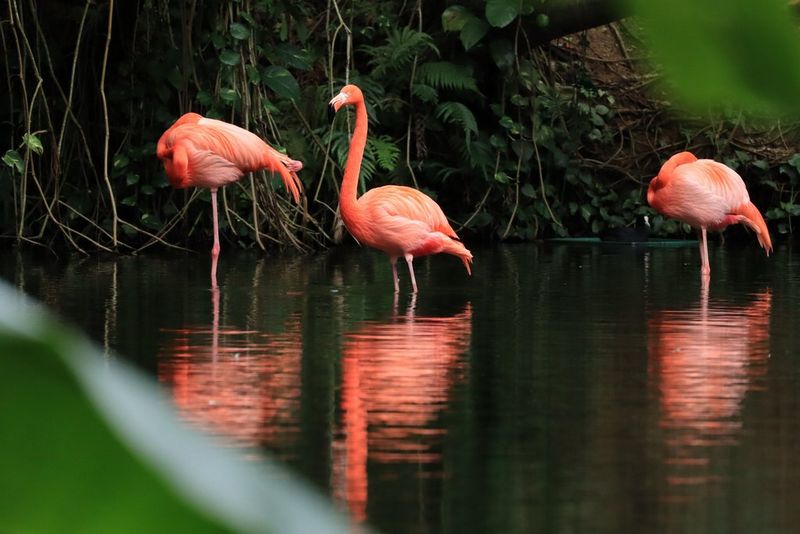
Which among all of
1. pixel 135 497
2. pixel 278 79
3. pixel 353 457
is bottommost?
pixel 353 457

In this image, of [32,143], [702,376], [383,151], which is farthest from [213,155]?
[702,376]

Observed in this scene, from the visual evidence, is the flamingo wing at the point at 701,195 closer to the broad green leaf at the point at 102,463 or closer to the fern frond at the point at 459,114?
the fern frond at the point at 459,114

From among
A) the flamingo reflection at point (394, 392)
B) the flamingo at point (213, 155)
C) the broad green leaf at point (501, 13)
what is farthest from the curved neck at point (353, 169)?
the broad green leaf at point (501, 13)

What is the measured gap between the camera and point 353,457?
2.96m

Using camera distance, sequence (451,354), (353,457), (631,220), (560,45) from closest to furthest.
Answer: (353,457), (451,354), (631,220), (560,45)

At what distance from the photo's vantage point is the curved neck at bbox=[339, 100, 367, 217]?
7.02 meters

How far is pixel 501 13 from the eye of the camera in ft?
30.7

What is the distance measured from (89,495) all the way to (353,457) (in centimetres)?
279

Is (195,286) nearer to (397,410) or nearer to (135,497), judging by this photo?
(397,410)

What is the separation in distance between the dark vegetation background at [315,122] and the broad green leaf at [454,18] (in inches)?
0.7

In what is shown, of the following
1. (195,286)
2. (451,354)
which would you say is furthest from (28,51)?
(451,354)

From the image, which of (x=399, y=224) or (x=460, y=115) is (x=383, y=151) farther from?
(x=399, y=224)

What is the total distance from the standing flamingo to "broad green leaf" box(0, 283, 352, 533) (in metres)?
7.96

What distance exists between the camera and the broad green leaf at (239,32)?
9016 mm
